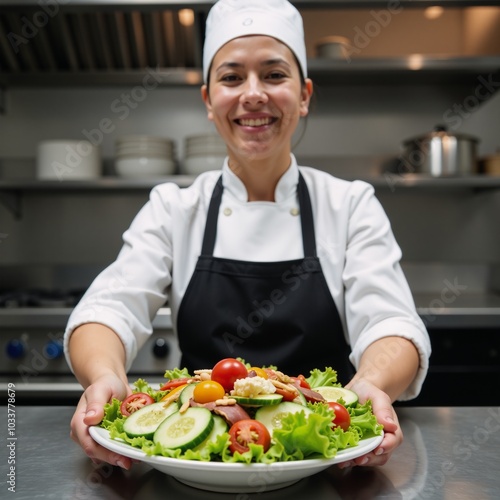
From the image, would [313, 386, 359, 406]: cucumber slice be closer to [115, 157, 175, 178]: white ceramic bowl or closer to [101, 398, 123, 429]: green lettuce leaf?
[101, 398, 123, 429]: green lettuce leaf

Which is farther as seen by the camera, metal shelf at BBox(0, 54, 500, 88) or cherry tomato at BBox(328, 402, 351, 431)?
metal shelf at BBox(0, 54, 500, 88)

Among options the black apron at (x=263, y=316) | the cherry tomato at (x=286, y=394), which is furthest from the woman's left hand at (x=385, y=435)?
the black apron at (x=263, y=316)

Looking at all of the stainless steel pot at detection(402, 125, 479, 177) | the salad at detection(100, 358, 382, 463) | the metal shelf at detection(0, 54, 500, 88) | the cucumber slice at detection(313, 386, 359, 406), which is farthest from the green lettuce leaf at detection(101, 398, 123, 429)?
the stainless steel pot at detection(402, 125, 479, 177)

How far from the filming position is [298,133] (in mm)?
3197

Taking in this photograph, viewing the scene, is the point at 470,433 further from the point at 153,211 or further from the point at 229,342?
the point at 153,211

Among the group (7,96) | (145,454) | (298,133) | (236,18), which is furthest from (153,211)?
(7,96)

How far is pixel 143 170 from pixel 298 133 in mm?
914

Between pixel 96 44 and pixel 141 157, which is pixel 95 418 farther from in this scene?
pixel 96 44

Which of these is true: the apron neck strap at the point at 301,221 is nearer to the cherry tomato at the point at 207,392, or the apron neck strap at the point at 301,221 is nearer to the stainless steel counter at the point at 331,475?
the stainless steel counter at the point at 331,475

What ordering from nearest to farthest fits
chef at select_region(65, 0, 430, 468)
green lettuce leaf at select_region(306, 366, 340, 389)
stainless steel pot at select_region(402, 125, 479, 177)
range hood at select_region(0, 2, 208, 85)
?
green lettuce leaf at select_region(306, 366, 340, 389), chef at select_region(65, 0, 430, 468), stainless steel pot at select_region(402, 125, 479, 177), range hood at select_region(0, 2, 208, 85)

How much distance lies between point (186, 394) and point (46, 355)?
1.77 metres

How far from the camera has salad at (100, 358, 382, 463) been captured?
74 centimetres

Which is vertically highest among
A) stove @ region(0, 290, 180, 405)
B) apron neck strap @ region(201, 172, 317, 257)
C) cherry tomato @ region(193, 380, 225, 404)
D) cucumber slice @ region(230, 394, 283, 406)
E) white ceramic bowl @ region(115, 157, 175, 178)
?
white ceramic bowl @ region(115, 157, 175, 178)

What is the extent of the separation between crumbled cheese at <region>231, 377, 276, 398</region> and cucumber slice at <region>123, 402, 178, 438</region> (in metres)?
0.11
